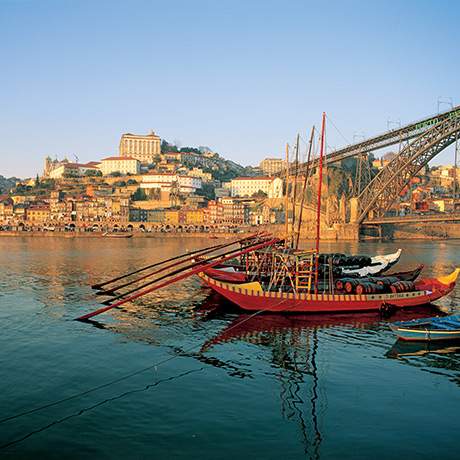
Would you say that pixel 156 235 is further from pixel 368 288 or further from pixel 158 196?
pixel 368 288

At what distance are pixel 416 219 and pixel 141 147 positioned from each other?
342ft

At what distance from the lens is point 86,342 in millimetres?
16750

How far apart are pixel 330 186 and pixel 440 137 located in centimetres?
4984

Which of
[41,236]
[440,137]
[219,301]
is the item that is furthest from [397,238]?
[219,301]

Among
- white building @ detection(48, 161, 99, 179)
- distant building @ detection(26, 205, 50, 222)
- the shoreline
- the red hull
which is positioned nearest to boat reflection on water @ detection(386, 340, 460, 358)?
the red hull

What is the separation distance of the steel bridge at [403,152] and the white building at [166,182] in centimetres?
5662

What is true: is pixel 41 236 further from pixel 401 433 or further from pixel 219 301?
pixel 401 433

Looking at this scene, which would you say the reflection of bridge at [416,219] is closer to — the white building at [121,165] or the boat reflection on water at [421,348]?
the boat reflection on water at [421,348]

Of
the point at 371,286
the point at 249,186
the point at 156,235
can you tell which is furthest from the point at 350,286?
the point at 249,186

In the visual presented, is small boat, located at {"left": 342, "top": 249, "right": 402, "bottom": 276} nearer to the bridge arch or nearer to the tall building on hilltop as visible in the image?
the bridge arch

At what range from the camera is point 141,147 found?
516 feet

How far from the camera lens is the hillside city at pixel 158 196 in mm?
107500

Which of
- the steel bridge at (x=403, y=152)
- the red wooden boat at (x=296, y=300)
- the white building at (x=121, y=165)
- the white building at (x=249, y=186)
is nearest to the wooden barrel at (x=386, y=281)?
the red wooden boat at (x=296, y=300)

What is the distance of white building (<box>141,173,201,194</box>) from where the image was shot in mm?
125875
